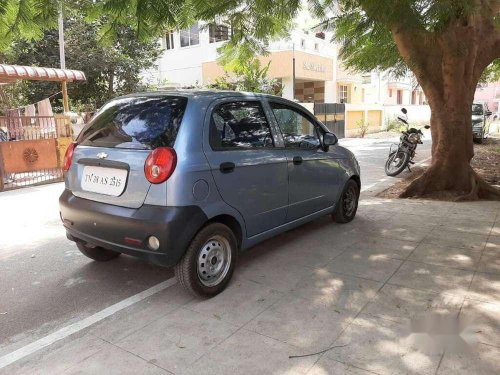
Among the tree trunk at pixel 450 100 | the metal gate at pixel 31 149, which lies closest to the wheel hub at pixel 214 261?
the tree trunk at pixel 450 100

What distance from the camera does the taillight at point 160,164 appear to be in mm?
3303

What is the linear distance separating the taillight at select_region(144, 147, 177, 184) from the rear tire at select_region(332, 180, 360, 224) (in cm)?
293

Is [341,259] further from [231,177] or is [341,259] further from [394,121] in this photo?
[394,121]

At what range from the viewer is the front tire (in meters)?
3.49

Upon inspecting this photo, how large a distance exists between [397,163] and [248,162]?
7.60m

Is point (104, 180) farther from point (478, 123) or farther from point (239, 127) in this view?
point (478, 123)

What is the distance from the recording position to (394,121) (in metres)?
30.5

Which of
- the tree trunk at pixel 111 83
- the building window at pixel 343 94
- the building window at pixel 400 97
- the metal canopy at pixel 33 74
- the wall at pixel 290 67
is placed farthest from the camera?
the building window at pixel 400 97

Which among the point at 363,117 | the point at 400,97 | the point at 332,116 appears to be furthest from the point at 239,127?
the point at 400,97

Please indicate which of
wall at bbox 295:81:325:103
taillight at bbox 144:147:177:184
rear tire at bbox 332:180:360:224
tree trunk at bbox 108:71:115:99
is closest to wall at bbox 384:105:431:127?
wall at bbox 295:81:325:103

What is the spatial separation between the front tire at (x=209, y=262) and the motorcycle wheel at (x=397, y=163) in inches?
297

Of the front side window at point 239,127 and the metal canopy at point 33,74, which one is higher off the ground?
the metal canopy at point 33,74

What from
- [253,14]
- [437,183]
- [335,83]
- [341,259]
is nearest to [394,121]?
[335,83]

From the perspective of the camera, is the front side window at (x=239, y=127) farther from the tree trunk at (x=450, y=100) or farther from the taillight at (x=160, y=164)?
the tree trunk at (x=450, y=100)
